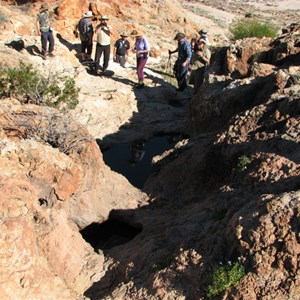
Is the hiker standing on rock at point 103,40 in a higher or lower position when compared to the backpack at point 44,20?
lower

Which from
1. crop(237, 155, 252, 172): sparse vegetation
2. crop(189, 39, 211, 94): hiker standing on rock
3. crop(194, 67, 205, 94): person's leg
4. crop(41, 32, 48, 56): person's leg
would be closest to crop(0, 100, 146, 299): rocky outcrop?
crop(237, 155, 252, 172): sparse vegetation

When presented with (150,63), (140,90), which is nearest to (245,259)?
(140,90)

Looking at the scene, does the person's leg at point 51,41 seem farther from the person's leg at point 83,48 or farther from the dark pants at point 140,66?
the dark pants at point 140,66

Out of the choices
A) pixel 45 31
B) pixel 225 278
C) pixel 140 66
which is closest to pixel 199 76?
pixel 140 66

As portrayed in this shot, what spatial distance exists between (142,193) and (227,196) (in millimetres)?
2792

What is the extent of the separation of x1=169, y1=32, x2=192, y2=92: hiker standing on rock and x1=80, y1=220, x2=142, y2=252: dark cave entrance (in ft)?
24.4

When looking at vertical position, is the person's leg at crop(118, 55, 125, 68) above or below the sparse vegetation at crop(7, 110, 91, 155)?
below

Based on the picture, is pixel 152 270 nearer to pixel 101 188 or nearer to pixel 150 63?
pixel 101 188

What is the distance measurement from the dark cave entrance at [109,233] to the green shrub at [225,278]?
3435mm

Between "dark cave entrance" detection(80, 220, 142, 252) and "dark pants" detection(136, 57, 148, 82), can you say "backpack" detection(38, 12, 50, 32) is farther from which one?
"dark cave entrance" detection(80, 220, 142, 252)

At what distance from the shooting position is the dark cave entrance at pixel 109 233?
28.6 ft

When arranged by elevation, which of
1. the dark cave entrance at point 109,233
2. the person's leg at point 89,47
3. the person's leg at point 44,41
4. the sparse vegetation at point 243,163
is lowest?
the dark cave entrance at point 109,233

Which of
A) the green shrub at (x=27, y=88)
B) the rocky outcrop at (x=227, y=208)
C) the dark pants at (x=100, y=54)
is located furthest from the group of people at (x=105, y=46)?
the rocky outcrop at (x=227, y=208)

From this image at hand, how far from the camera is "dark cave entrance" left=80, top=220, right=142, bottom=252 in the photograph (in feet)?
28.6
